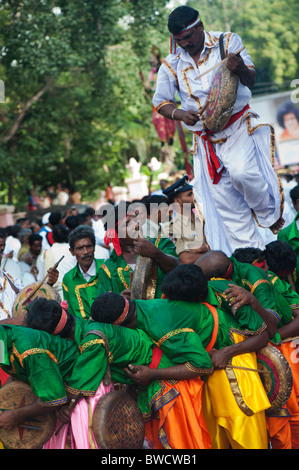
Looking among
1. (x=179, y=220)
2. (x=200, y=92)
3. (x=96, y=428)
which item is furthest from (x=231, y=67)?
(x=96, y=428)

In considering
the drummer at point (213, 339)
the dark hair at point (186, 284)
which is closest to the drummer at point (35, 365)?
the drummer at point (213, 339)

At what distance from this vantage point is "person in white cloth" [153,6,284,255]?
5406 millimetres

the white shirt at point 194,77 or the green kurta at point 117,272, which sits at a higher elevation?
the white shirt at point 194,77

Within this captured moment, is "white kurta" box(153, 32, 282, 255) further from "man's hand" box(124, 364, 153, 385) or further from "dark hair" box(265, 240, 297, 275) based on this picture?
"man's hand" box(124, 364, 153, 385)

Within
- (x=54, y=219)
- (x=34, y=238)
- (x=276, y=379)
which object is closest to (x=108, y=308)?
(x=276, y=379)

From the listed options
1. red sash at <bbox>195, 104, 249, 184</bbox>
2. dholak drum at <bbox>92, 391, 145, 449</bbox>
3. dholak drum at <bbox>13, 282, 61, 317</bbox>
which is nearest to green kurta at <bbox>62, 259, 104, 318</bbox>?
dholak drum at <bbox>13, 282, 61, 317</bbox>

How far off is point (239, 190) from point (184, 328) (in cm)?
191

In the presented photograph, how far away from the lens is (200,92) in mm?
5570

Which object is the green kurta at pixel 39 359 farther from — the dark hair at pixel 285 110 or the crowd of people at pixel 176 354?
the dark hair at pixel 285 110

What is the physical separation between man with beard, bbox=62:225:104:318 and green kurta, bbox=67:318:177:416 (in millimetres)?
1251

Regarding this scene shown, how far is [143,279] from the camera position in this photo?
4.76 meters

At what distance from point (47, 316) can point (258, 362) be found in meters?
1.52

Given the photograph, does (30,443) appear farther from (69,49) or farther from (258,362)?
Result: (69,49)

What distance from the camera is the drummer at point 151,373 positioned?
13.1 feet
